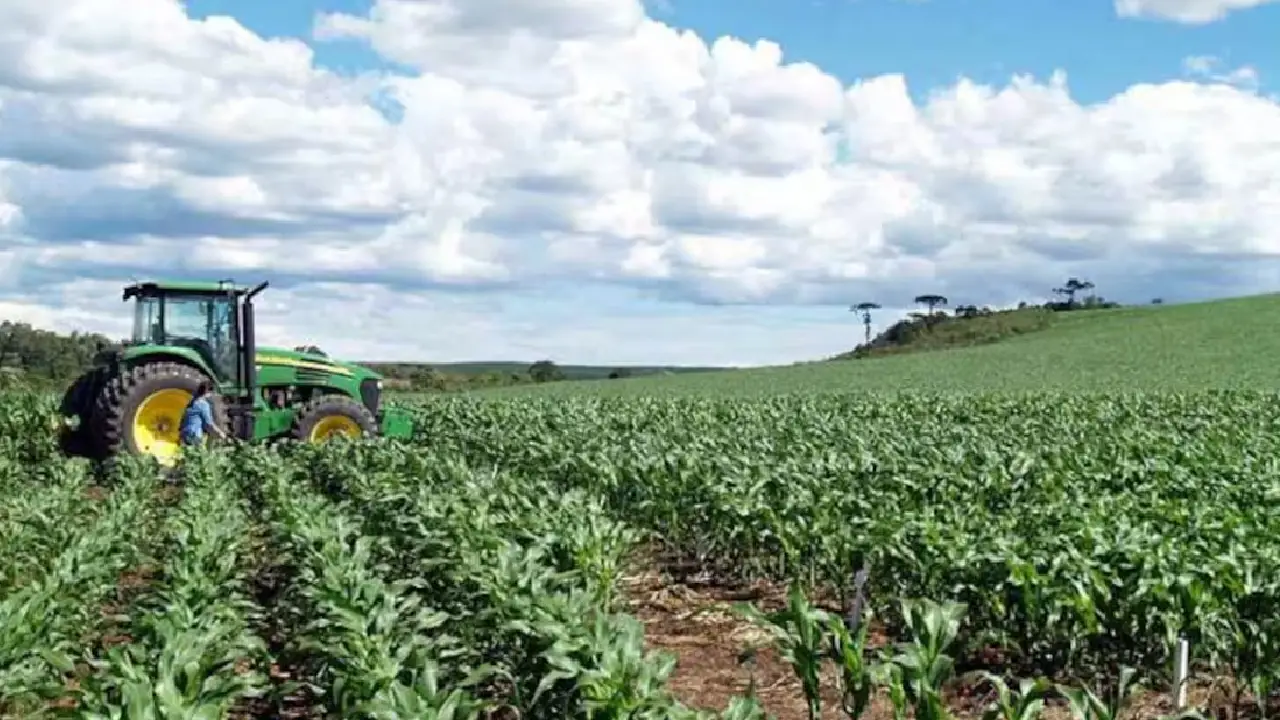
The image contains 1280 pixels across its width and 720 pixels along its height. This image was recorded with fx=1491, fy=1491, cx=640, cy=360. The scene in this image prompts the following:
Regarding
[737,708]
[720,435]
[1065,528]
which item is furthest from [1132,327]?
[737,708]

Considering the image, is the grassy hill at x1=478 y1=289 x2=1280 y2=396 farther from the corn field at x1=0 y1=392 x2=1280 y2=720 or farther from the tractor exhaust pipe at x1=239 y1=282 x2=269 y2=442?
the corn field at x1=0 y1=392 x2=1280 y2=720

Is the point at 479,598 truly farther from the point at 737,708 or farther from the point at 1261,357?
the point at 1261,357

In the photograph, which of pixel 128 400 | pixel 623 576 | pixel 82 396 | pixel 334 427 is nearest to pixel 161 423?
pixel 128 400

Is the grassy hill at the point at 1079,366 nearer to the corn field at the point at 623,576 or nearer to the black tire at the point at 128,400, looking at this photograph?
the black tire at the point at 128,400

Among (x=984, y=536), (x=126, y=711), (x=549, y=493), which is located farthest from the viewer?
(x=549, y=493)

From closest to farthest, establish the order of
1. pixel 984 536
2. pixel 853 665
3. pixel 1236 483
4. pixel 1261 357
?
1. pixel 853 665
2. pixel 984 536
3. pixel 1236 483
4. pixel 1261 357

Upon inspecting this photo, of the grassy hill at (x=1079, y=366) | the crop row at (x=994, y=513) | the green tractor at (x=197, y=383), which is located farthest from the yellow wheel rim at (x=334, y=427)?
the grassy hill at (x=1079, y=366)

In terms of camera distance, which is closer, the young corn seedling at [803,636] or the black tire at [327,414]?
the young corn seedling at [803,636]

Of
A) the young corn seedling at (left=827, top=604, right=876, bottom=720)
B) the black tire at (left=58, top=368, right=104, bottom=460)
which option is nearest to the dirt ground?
the young corn seedling at (left=827, top=604, right=876, bottom=720)

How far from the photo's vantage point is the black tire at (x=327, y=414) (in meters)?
17.8

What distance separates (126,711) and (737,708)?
1852 mm

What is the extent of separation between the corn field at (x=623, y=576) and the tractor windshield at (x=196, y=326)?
2.36 metres

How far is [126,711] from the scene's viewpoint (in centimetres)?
450

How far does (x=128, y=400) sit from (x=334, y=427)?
8.10 feet
